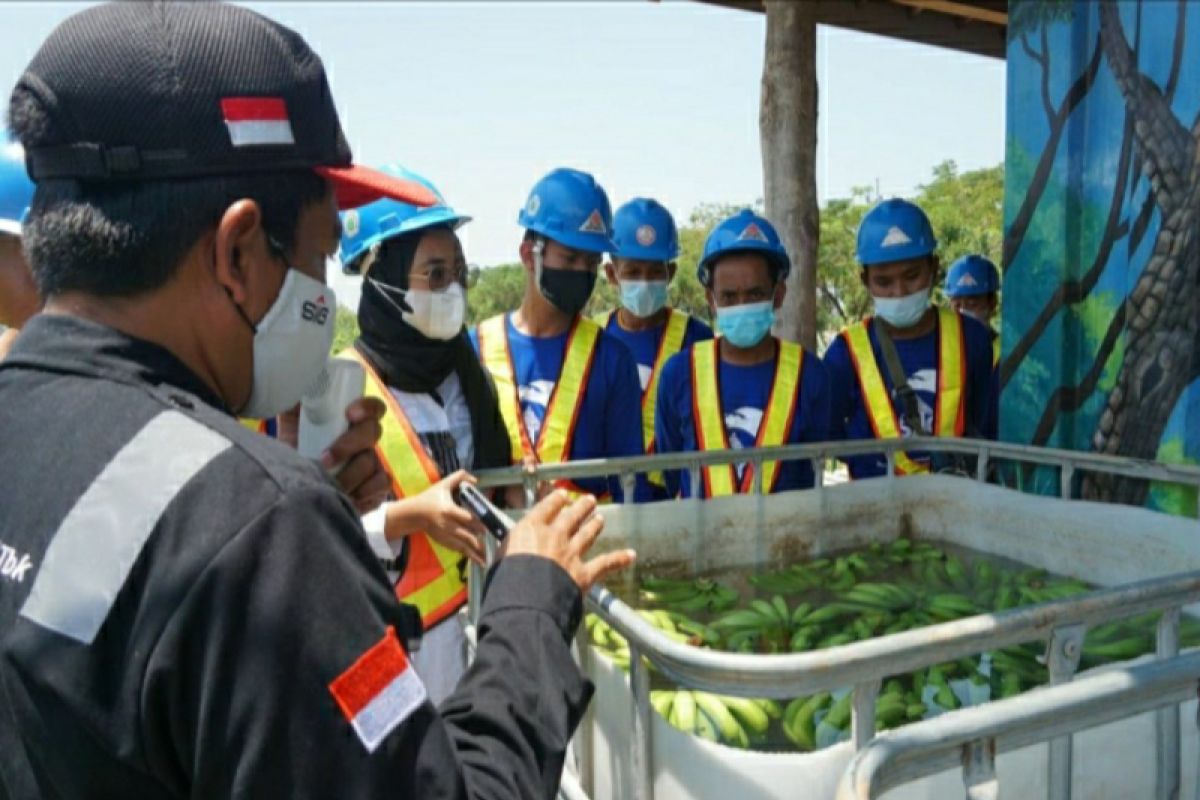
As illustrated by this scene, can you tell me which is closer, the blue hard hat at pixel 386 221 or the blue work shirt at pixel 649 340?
the blue hard hat at pixel 386 221

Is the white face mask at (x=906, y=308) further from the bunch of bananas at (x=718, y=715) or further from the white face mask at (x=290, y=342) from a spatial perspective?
the white face mask at (x=290, y=342)

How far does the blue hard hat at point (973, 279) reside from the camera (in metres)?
6.29

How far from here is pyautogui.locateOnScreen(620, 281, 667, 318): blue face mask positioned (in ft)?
16.9

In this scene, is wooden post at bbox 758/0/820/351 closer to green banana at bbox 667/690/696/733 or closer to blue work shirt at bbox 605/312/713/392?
blue work shirt at bbox 605/312/713/392

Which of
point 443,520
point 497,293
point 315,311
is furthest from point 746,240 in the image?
point 497,293

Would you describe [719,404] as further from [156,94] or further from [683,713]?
[156,94]

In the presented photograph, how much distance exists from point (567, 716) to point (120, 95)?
0.87 meters

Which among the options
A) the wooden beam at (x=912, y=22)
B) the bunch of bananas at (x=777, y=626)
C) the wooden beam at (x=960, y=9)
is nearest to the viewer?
the bunch of bananas at (x=777, y=626)

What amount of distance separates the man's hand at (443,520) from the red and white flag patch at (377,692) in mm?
1011

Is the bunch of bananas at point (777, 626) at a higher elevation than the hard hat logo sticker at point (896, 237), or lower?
lower

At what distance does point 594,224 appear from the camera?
362 cm

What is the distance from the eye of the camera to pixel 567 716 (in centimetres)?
115

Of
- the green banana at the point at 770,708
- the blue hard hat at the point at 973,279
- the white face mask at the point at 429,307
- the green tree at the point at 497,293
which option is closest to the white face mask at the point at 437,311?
the white face mask at the point at 429,307

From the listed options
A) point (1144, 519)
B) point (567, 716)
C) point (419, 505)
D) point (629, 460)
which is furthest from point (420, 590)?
point (1144, 519)
